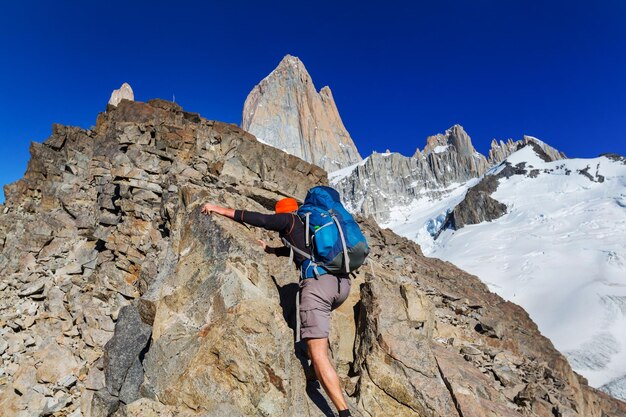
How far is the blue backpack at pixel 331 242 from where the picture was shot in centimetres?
475

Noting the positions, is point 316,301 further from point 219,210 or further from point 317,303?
point 219,210

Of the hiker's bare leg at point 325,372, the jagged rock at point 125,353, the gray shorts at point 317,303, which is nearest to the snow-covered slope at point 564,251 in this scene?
the hiker's bare leg at point 325,372

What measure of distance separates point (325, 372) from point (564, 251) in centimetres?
10441

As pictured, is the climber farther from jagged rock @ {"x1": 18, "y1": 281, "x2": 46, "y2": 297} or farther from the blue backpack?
jagged rock @ {"x1": 18, "y1": 281, "x2": 46, "y2": 297}

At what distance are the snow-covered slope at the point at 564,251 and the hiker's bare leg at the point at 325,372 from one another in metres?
58.1

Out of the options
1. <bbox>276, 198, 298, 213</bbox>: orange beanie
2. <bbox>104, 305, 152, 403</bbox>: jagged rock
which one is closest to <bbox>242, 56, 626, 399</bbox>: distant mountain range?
<bbox>276, 198, 298, 213</bbox>: orange beanie

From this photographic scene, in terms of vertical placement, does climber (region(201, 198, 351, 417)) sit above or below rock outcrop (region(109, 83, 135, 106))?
below

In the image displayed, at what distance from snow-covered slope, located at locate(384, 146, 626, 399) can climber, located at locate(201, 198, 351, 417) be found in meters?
Result: 58.1

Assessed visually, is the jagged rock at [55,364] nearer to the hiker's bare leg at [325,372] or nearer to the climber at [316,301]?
the climber at [316,301]

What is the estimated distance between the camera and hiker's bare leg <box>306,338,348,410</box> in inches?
171

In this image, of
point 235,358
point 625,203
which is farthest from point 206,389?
point 625,203

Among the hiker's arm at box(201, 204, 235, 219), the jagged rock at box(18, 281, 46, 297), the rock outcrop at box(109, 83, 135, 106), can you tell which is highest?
the rock outcrop at box(109, 83, 135, 106)

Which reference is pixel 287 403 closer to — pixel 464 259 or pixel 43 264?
pixel 43 264

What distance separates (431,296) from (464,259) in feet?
294
